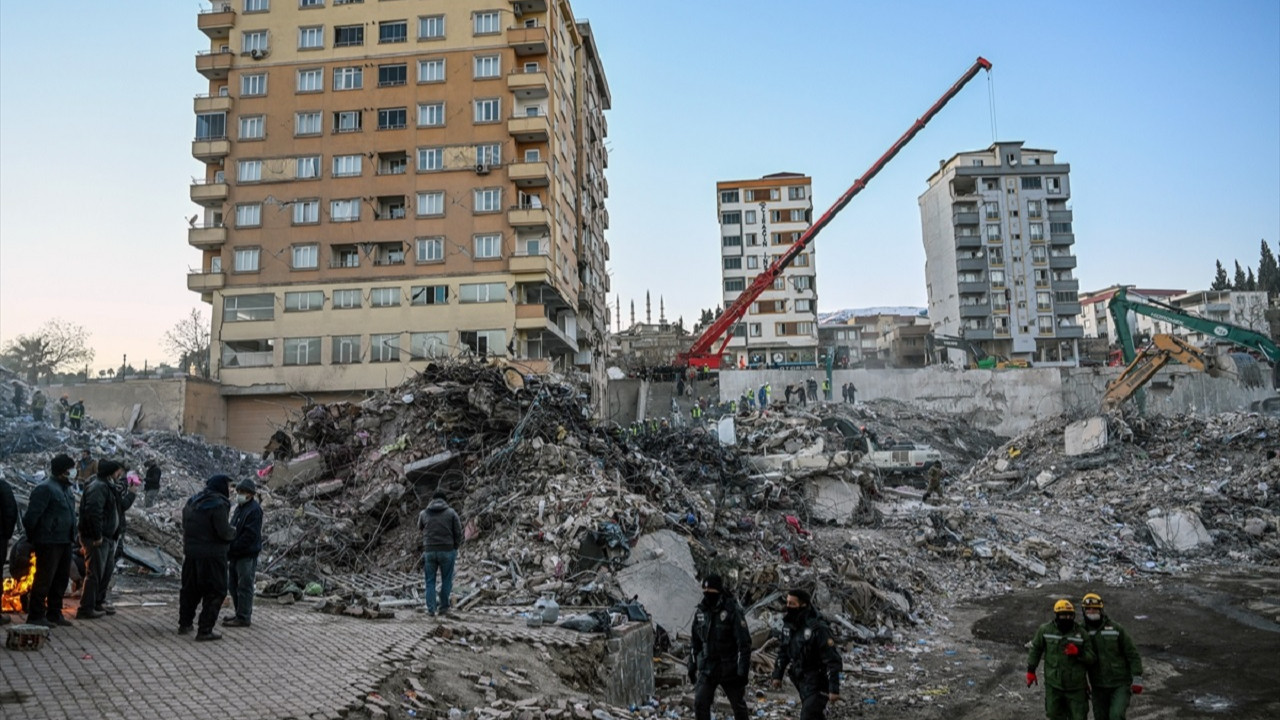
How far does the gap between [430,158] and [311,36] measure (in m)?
8.49

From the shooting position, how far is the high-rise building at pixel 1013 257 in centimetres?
6481

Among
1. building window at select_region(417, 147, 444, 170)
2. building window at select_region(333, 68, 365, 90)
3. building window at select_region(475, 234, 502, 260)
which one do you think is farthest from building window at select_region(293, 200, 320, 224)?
building window at select_region(475, 234, 502, 260)

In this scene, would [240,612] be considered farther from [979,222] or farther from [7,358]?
[979,222]

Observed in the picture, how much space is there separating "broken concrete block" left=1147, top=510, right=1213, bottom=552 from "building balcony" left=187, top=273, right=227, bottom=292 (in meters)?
36.6

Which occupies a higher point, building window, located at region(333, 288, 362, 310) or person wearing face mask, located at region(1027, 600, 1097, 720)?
building window, located at region(333, 288, 362, 310)

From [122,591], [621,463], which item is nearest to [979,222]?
[621,463]

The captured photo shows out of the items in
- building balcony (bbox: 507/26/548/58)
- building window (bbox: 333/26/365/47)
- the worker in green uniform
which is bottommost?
the worker in green uniform

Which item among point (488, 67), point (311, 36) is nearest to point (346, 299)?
point (488, 67)

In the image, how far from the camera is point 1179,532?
61.7 ft

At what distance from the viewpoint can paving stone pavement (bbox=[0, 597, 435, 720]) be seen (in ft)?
16.8

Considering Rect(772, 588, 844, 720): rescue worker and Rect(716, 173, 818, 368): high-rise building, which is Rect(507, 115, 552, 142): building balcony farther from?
Rect(772, 588, 844, 720): rescue worker

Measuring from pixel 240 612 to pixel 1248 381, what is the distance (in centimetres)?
4412

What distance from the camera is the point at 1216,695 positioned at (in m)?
8.41

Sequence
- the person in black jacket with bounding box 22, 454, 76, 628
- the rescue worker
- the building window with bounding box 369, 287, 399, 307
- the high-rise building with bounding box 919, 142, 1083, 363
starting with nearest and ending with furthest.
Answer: the rescue worker → the person in black jacket with bounding box 22, 454, 76, 628 → the building window with bounding box 369, 287, 399, 307 → the high-rise building with bounding box 919, 142, 1083, 363
